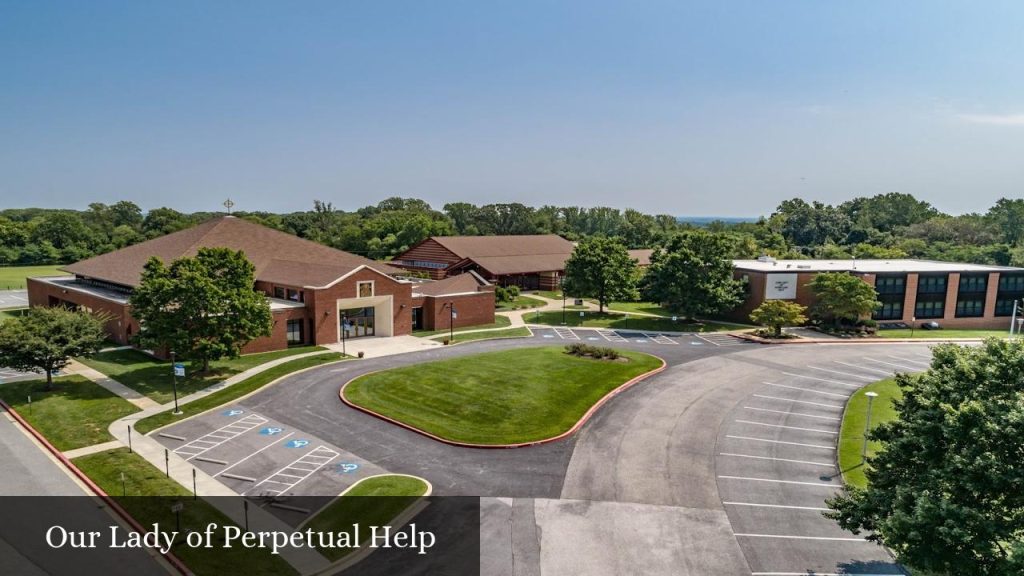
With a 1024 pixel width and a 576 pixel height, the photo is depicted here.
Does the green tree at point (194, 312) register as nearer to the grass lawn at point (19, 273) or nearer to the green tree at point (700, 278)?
the green tree at point (700, 278)

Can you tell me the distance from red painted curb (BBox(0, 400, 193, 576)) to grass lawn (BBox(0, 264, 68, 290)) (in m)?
72.8

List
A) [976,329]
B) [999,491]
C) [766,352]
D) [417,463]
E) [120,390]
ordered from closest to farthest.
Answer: [999,491]
[417,463]
[120,390]
[766,352]
[976,329]

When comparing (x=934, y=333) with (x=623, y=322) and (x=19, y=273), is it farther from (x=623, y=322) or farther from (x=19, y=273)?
(x=19, y=273)

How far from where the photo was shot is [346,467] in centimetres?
2567

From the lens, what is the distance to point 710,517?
21.7 m

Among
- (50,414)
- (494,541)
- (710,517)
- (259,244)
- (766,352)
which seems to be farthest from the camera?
(259,244)

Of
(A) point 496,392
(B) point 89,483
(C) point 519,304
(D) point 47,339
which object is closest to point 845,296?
(C) point 519,304

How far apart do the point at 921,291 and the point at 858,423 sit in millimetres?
43337

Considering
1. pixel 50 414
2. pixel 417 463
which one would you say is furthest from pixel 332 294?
pixel 417 463

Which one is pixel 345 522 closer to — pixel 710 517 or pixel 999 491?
A: pixel 710 517

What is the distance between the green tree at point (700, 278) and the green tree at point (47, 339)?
161 ft

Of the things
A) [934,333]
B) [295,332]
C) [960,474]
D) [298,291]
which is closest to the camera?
[960,474]

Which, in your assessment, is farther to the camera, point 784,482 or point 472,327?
point 472,327

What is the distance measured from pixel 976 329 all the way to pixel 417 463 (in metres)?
68.9
